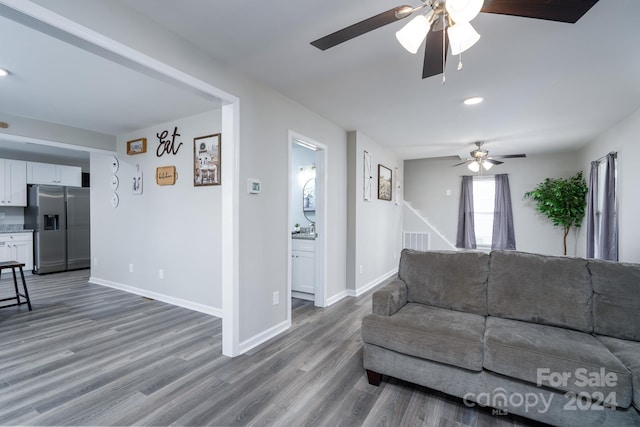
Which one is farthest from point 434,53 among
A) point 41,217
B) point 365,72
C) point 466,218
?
point 41,217

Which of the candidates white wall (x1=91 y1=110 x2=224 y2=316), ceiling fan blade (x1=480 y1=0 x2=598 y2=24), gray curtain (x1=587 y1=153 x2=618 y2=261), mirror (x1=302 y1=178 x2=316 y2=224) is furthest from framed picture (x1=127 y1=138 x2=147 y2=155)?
gray curtain (x1=587 y1=153 x2=618 y2=261)

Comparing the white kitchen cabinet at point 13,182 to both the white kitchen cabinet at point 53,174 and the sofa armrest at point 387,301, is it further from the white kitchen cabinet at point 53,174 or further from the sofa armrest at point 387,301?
the sofa armrest at point 387,301

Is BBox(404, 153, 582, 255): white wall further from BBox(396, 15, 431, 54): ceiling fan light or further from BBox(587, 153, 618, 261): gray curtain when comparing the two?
BBox(396, 15, 431, 54): ceiling fan light

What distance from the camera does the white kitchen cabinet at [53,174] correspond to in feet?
19.1

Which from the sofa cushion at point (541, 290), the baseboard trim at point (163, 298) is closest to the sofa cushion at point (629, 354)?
the sofa cushion at point (541, 290)

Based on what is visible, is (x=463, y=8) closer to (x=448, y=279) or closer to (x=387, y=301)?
(x=387, y=301)

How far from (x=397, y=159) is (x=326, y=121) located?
120 inches

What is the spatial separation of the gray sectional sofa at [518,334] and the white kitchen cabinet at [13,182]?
290 inches

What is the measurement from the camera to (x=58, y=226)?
5.86 metres

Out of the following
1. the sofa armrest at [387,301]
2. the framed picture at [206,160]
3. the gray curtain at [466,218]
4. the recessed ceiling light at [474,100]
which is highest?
the recessed ceiling light at [474,100]

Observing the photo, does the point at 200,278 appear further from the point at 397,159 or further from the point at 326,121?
the point at 397,159

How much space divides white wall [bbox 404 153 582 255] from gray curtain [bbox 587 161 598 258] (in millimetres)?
1012

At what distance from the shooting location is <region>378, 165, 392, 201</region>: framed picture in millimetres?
5199

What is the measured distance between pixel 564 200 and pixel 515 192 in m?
0.94
